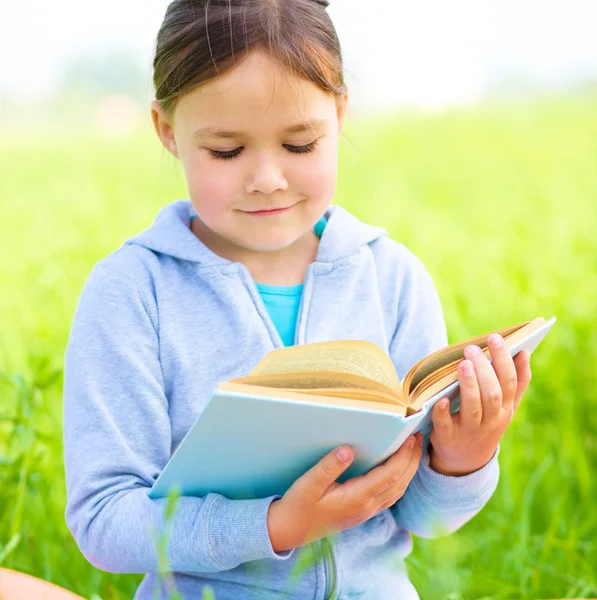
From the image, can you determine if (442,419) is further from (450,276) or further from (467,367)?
(450,276)

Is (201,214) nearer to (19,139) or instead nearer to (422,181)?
(422,181)

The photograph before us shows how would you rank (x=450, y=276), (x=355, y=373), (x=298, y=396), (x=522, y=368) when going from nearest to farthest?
(x=298, y=396) < (x=355, y=373) < (x=522, y=368) < (x=450, y=276)

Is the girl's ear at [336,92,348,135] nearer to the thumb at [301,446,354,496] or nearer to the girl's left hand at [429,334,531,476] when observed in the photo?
the girl's left hand at [429,334,531,476]

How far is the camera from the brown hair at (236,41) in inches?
58.5

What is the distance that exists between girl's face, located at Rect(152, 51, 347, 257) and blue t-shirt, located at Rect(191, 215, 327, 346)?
0.11 meters

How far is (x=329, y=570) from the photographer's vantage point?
155 centimetres

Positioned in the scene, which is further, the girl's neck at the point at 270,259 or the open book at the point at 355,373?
the girl's neck at the point at 270,259

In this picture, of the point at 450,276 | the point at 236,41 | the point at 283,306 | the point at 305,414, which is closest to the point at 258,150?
the point at 236,41

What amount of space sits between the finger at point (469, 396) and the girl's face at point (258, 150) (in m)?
0.45

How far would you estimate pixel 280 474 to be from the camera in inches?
54.9

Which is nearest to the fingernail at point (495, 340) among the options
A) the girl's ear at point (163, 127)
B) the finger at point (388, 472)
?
the finger at point (388, 472)

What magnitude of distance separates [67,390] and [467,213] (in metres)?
3.56

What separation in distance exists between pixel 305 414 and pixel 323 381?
2.9 inches

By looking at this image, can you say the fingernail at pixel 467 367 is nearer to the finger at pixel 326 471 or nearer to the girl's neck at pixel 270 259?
the finger at pixel 326 471
